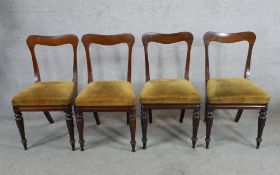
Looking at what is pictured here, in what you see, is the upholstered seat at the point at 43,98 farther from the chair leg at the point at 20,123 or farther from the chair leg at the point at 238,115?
the chair leg at the point at 238,115

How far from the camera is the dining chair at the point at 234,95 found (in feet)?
7.31

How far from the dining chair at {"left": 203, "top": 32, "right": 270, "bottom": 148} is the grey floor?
7.1 inches

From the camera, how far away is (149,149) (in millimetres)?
2428

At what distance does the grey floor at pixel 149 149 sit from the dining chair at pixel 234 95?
18 cm

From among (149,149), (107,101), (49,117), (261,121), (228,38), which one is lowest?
(149,149)

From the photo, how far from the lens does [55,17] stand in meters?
2.73

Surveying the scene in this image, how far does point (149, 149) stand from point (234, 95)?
803mm

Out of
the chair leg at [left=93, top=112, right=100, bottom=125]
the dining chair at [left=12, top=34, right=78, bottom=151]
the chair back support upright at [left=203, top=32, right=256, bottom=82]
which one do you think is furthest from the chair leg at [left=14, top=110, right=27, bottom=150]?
the chair back support upright at [left=203, top=32, right=256, bottom=82]

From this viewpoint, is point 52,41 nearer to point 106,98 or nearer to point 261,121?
point 106,98

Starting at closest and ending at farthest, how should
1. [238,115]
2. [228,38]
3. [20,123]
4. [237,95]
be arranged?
[237,95] < [20,123] < [228,38] < [238,115]

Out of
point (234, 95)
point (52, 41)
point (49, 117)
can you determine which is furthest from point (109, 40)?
point (234, 95)

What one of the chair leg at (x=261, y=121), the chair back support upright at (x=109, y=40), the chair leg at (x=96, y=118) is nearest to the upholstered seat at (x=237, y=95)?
the chair leg at (x=261, y=121)

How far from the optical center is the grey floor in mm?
2166

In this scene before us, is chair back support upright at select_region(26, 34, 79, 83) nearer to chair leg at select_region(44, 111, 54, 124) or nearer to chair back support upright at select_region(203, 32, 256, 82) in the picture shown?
chair leg at select_region(44, 111, 54, 124)
